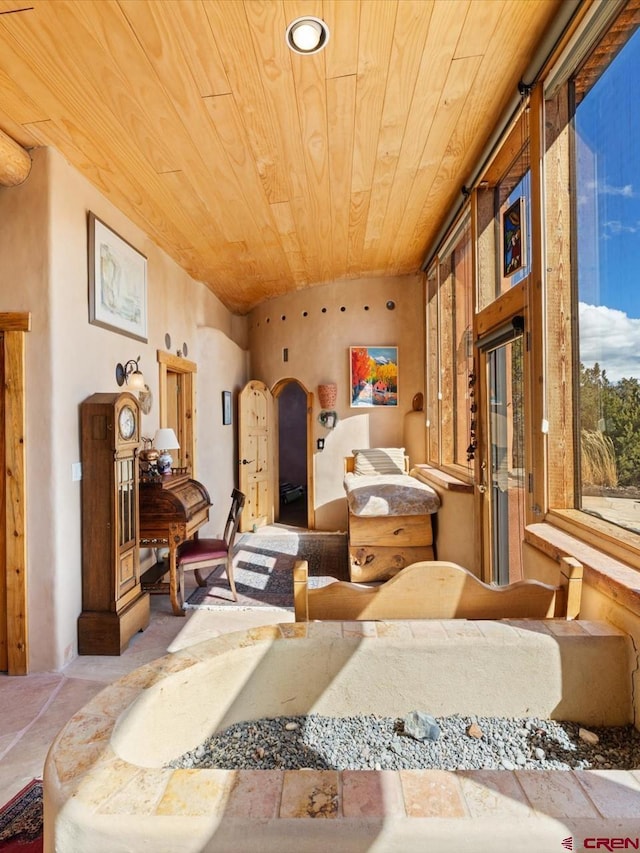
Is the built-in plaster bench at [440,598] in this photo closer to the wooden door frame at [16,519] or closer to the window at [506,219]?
the window at [506,219]

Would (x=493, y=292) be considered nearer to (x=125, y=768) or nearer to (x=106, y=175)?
(x=106, y=175)

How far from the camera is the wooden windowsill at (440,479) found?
3.53 metres

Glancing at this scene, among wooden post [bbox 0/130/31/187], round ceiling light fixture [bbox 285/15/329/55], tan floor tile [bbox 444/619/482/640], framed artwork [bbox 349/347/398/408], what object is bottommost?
tan floor tile [bbox 444/619/482/640]

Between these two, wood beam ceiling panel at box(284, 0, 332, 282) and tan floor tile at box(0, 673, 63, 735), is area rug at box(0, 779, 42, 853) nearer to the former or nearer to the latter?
tan floor tile at box(0, 673, 63, 735)

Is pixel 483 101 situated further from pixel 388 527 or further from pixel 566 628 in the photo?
pixel 388 527

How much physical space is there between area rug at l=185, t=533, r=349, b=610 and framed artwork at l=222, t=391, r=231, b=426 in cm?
149

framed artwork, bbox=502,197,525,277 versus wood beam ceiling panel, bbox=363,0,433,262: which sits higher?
wood beam ceiling panel, bbox=363,0,433,262

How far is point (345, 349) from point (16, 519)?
14.1 ft

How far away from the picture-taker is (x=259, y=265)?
4.92 metres

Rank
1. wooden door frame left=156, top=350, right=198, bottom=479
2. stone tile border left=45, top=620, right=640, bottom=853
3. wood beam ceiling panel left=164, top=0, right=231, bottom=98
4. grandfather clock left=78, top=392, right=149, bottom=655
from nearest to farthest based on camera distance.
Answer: stone tile border left=45, top=620, right=640, bottom=853
wood beam ceiling panel left=164, top=0, right=231, bottom=98
grandfather clock left=78, top=392, right=149, bottom=655
wooden door frame left=156, top=350, right=198, bottom=479

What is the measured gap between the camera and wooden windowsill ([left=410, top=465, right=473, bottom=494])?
3527 millimetres

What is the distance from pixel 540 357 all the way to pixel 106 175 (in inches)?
109

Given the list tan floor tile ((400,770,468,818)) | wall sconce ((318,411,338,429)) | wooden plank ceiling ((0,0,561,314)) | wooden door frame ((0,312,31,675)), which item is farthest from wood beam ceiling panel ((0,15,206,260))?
wall sconce ((318,411,338,429))

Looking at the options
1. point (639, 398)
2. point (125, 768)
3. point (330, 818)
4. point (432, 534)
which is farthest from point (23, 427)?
point (432, 534)
